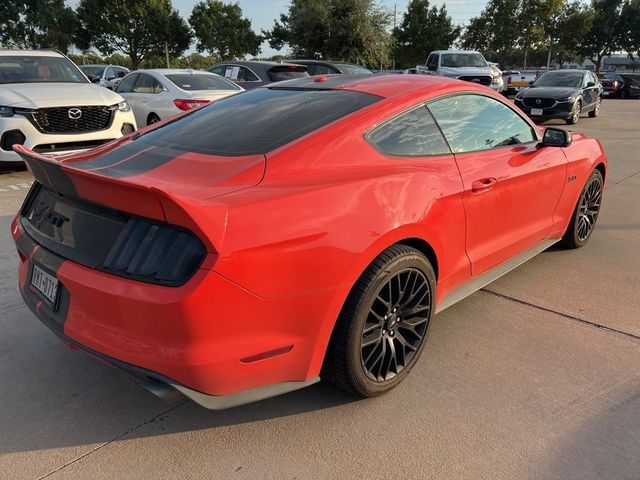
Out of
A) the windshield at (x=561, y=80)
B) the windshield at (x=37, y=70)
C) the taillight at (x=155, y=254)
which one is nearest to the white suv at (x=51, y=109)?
the windshield at (x=37, y=70)

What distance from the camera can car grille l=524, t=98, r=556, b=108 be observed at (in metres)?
13.6

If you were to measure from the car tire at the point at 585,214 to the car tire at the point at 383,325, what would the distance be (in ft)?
7.33

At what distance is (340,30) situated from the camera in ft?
86.3

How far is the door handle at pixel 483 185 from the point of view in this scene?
9.53 feet

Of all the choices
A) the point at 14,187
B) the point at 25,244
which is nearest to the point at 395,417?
the point at 25,244

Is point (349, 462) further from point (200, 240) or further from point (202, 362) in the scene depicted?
point (200, 240)

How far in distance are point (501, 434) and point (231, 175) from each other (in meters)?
1.62

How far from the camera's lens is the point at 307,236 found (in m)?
2.08

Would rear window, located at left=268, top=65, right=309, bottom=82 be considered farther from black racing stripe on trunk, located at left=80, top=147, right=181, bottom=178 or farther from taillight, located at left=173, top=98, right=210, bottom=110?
black racing stripe on trunk, located at left=80, top=147, right=181, bottom=178

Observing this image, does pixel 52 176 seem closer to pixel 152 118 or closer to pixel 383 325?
pixel 383 325

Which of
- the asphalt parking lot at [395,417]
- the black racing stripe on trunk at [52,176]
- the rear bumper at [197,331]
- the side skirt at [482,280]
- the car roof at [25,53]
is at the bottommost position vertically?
the asphalt parking lot at [395,417]

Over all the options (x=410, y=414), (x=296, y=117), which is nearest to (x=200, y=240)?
(x=296, y=117)

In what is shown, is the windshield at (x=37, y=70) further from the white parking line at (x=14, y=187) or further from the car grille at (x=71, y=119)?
the white parking line at (x=14, y=187)

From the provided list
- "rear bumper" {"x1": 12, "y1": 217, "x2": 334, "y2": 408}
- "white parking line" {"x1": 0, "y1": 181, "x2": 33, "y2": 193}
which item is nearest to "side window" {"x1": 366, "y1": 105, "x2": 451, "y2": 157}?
"rear bumper" {"x1": 12, "y1": 217, "x2": 334, "y2": 408}
